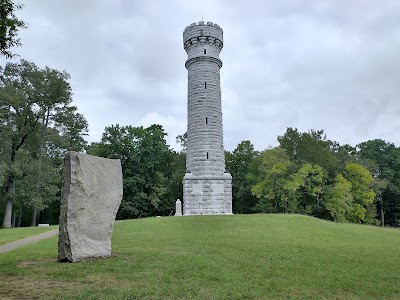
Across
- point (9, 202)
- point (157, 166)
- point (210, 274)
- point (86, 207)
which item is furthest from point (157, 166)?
point (210, 274)

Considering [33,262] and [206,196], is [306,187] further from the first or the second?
[33,262]

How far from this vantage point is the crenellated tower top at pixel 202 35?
3138cm

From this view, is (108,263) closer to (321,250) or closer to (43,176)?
(321,250)

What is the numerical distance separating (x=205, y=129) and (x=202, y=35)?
26.4 feet

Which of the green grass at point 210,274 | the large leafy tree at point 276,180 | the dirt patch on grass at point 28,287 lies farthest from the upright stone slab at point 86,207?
the large leafy tree at point 276,180

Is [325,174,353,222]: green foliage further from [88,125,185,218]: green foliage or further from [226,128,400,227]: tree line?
[88,125,185,218]: green foliage

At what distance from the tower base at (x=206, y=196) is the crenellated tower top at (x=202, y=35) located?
11252mm

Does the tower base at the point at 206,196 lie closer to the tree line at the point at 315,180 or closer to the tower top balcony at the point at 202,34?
the tree line at the point at 315,180

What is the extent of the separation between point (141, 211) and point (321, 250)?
3158 centimetres

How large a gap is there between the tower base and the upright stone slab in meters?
19.4

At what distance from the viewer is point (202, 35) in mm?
31250

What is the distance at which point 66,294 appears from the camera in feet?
19.5

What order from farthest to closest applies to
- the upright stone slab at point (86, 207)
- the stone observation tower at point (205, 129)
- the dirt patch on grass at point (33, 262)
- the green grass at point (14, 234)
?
the stone observation tower at point (205, 129), the green grass at point (14, 234), the upright stone slab at point (86, 207), the dirt patch on grass at point (33, 262)

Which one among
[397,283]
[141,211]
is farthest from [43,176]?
[397,283]
